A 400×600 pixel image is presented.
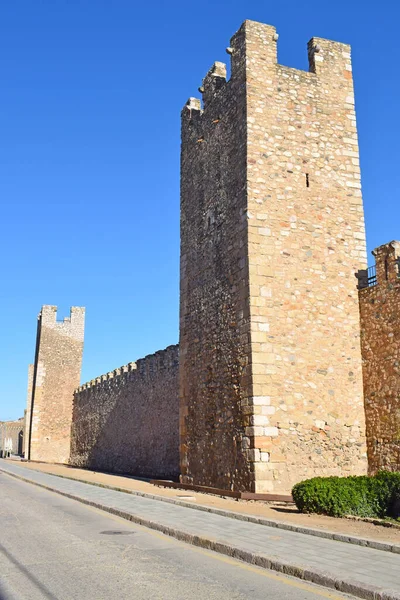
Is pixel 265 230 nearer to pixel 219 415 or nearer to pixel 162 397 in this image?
pixel 219 415

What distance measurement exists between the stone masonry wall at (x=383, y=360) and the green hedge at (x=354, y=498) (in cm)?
238

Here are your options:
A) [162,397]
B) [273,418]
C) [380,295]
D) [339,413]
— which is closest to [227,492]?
[273,418]

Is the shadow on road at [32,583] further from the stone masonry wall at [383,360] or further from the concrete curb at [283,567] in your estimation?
the stone masonry wall at [383,360]

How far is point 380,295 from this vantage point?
12.9 meters

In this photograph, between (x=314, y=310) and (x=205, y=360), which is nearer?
(x=314, y=310)

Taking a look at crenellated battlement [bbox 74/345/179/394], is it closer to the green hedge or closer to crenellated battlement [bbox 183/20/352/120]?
crenellated battlement [bbox 183/20/352/120]

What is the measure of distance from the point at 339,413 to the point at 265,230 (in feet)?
13.8

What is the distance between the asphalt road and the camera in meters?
4.85

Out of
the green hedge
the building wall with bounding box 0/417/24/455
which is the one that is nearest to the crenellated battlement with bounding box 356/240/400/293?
the green hedge

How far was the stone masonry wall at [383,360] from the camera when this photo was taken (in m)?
12.2

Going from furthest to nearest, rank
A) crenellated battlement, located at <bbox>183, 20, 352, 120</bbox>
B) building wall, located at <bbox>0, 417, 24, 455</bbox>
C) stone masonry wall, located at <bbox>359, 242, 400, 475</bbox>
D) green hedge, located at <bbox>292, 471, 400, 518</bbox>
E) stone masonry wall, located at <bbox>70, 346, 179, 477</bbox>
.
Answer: building wall, located at <bbox>0, 417, 24, 455</bbox> → stone masonry wall, located at <bbox>70, 346, 179, 477</bbox> → crenellated battlement, located at <bbox>183, 20, 352, 120</bbox> → stone masonry wall, located at <bbox>359, 242, 400, 475</bbox> → green hedge, located at <bbox>292, 471, 400, 518</bbox>

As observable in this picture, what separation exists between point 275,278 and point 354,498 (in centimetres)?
504

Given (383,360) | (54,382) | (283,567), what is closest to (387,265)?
(383,360)

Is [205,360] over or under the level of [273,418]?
over
